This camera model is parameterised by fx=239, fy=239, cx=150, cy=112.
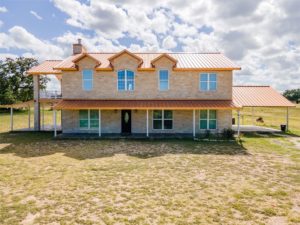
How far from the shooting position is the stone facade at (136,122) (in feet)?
66.2

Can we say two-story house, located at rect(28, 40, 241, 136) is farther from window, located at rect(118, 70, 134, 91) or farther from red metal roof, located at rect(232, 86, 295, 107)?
red metal roof, located at rect(232, 86, 295, 107)

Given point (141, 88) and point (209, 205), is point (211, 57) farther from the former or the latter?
point (209, 205)

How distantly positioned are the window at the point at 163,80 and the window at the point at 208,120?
3702mm

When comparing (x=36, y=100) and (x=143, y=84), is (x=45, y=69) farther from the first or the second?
(x=143, y=84)

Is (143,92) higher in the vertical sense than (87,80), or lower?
lower

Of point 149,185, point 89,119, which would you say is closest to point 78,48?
point 89,119

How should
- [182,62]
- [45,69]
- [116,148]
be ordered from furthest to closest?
1. [45,69]
2. [182,62]
3. [116,148]

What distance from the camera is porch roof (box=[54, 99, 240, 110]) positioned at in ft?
60.4

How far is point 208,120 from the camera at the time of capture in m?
20.3

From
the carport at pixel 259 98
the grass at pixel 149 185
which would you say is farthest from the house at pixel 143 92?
the grass at pixel 149 185

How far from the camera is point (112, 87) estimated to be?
66.1 feet

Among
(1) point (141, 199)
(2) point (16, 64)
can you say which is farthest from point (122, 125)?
(2) point (16, 64)

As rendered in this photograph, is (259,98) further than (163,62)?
Yes

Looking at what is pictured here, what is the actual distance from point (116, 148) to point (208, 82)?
32.7ft
